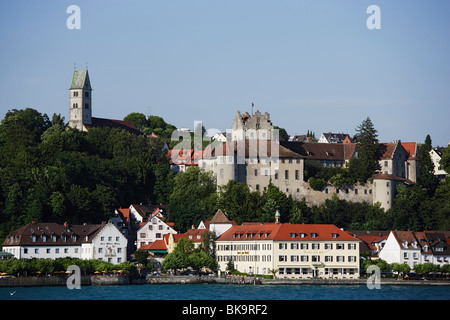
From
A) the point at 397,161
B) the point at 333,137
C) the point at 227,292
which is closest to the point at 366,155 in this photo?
the point at 397,161

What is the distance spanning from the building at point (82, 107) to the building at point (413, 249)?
2073 inches

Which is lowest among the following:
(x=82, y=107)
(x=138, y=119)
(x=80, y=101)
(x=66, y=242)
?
(x=66, y=242)

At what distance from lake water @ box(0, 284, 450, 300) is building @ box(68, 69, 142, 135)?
5595 centimetres

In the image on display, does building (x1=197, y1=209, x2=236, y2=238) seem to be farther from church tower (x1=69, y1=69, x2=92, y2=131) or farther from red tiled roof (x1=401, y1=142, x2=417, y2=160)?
church tower (x1=69, y1=69, x2=92, y2=131)

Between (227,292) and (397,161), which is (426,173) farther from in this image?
(227,292)

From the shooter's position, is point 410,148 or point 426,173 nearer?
point 426,173

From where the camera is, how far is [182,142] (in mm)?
144125

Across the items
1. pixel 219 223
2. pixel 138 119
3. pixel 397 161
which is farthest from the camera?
pixel 138 119

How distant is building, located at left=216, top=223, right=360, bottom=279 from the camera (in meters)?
93.9

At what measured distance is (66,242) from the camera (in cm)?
9825

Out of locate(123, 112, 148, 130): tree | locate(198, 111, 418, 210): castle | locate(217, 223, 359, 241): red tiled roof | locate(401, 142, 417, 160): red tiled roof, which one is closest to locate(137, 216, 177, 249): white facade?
locate(198, 111, 418, 210): castle

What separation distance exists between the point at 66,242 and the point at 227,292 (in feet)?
71.3

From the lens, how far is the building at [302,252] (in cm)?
9394

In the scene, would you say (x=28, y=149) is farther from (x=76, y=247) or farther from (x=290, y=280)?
(x=290, y=280)
